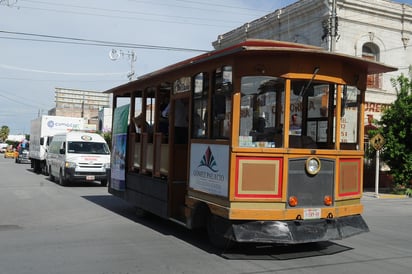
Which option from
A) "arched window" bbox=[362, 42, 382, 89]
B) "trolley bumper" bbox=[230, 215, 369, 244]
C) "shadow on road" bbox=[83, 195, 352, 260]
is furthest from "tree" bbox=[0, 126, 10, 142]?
"trolley bumper" bbox=[230, 215, 369, 244]

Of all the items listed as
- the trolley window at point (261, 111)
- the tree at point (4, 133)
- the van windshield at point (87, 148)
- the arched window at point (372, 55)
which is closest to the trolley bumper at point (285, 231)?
the trolley window at point (261, 111)

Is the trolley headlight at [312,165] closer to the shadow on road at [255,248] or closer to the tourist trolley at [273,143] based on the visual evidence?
the tourist trolley at [273,143]

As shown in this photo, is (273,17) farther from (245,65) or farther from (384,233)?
(245,65)

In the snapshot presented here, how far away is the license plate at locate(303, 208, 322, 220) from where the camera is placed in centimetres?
720

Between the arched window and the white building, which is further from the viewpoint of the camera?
the arched window

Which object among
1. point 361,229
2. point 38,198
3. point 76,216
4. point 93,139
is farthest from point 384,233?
point 93,139

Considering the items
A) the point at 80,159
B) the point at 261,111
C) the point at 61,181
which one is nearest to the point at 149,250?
the point at 261,111

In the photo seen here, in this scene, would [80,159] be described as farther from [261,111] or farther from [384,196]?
[261,111]

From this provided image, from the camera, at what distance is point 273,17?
2533 centimetres

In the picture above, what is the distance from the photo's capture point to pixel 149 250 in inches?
301

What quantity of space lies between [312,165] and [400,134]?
13.4m

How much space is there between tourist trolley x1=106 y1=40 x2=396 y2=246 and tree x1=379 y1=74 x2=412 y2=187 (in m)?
12.1

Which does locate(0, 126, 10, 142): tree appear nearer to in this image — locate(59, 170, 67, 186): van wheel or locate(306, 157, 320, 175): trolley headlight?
locate(59, 170, 67, 186): van wheel

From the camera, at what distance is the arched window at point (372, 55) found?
76.3 ft
